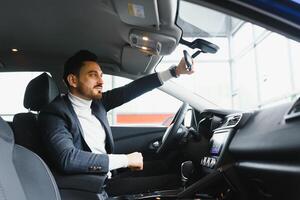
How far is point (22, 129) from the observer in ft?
6.59

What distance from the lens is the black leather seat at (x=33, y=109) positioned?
198 cm

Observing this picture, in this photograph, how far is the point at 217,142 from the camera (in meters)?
2.12

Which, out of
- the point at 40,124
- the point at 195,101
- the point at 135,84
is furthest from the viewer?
the point at 195,101

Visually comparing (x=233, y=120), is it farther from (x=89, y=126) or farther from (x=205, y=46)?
(x=89, y=126)

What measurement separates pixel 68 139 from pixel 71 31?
84cm

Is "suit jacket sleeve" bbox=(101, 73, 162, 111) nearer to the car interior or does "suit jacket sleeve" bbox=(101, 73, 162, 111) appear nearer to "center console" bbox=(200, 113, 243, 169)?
the car interior

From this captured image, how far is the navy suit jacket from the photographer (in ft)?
5.80

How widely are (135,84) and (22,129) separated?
27.9 inches

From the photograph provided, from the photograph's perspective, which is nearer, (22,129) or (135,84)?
(22,129)

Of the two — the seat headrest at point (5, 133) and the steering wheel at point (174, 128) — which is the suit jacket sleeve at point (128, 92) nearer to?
the steering wheel at point (174, 128)

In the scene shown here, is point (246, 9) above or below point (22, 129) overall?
above

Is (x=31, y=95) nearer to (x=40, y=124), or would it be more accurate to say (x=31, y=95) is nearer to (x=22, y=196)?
(x=40, y=124)

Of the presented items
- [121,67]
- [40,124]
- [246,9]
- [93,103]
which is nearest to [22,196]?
[246,9]

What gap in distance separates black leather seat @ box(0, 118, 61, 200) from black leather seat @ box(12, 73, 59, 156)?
0.78 meters
